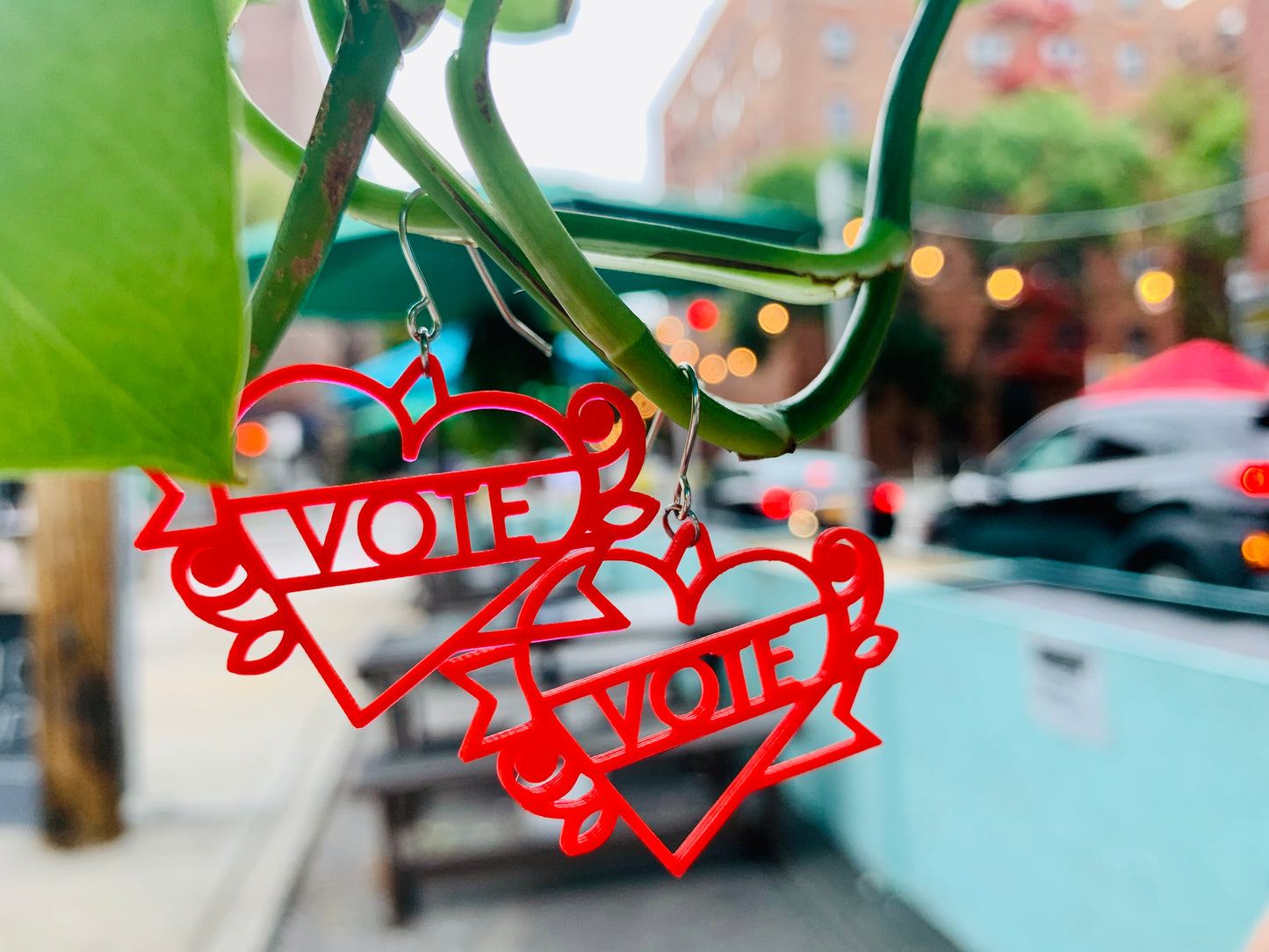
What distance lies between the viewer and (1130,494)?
12.5 feet

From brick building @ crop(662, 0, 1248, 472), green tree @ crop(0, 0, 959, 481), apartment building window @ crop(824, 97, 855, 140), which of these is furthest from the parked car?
apartment building window @ crop(824, 97, 855, 140)

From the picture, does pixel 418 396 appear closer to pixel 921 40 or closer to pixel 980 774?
pixel 980 774

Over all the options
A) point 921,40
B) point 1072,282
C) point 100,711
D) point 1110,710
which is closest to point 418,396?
point 100,711

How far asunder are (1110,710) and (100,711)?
8.12 feet

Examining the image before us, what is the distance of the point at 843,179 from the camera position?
12.7 feet

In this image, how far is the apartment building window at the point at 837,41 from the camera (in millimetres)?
19141

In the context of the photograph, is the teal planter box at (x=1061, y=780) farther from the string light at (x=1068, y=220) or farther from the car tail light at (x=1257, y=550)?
the string light at (x=1068, y=220)

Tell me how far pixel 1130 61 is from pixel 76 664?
74.2ft

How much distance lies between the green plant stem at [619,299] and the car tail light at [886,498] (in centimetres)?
590

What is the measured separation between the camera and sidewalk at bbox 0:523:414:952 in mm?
1935

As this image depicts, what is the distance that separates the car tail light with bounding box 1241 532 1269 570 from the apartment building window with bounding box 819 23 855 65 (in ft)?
61.7

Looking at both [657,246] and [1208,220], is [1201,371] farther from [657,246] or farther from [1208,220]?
[1208,220]

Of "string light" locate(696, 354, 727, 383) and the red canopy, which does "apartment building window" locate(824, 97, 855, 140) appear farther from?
the red canopy

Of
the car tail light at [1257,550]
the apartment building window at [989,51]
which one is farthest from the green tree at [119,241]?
the apartment building window at [989,51]
